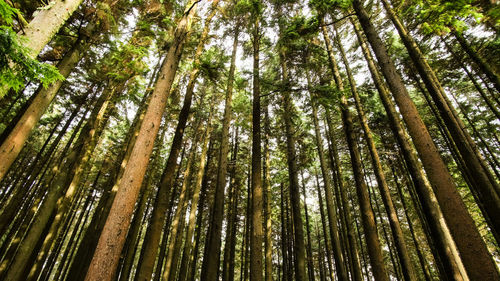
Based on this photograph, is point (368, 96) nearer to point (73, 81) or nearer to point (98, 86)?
point (98, 86)

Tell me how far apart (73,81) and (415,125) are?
18.2m

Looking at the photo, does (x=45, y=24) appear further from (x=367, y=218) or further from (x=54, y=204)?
(x=367, y=218)

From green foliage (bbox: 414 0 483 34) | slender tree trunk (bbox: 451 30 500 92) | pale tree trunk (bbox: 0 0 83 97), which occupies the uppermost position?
slender tree trunk (bbox: 451 30 500 92)

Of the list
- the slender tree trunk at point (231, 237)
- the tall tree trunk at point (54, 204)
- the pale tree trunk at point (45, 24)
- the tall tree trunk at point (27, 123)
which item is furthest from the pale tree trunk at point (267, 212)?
the pale tree trunk at point (45, 24)

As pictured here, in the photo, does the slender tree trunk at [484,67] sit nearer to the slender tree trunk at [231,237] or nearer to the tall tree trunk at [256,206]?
the tall tree trunk at [256,206]

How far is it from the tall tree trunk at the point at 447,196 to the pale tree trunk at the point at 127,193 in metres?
6.10

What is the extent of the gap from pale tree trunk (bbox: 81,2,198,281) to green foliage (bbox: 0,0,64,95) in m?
1.82

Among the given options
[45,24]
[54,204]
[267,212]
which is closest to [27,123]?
[45,24]

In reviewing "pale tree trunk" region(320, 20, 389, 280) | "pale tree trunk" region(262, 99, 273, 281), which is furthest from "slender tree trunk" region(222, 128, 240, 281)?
"pale tree trunk" region(320, 20, 389, 280)

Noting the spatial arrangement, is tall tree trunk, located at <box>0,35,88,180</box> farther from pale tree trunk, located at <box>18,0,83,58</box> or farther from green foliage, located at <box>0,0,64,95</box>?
green foliage, located at <box>0,0,64,95</box>

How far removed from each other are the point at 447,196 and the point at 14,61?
774 cm

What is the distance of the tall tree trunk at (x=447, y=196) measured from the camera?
3.54m

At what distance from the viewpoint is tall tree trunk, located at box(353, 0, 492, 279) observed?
3.54m

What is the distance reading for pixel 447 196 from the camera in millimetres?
4086
